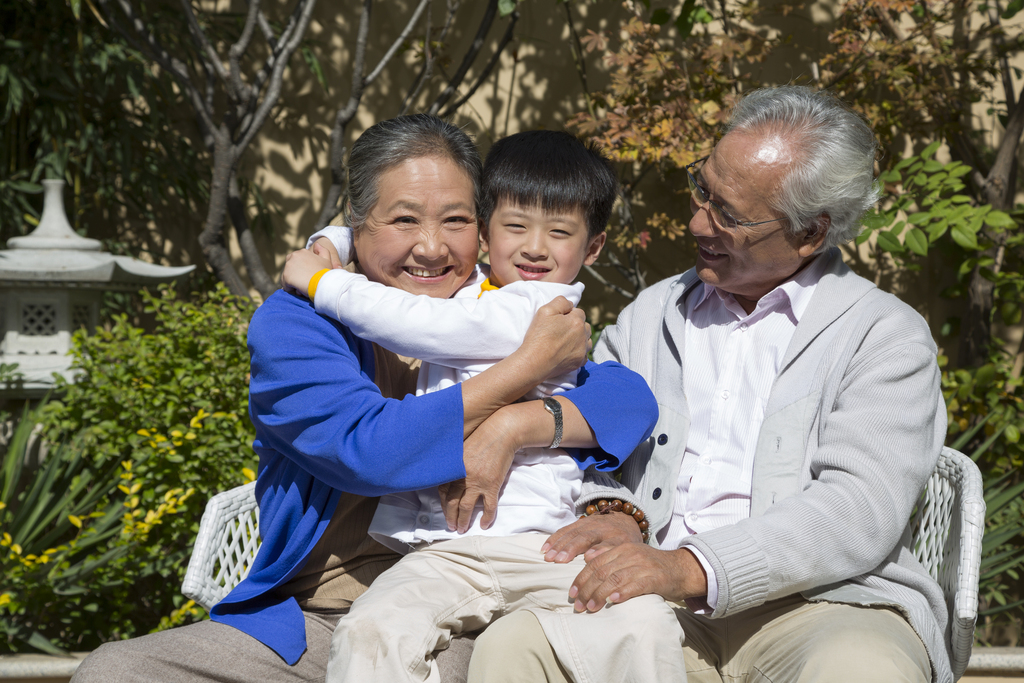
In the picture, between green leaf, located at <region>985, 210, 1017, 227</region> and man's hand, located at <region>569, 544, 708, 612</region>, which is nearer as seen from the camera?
man's hand, located at <region>569, 544, 708, 612</region>

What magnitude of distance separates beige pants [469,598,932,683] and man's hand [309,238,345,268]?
40.4 inches

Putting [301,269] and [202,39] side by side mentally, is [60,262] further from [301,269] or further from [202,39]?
[301,269]

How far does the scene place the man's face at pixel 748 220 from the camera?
7.43ft

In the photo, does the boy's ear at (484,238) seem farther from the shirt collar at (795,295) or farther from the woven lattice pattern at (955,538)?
the woven lattice pattern at (955,538)

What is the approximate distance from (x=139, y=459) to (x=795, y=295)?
107 inches

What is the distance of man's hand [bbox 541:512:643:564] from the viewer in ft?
5.97

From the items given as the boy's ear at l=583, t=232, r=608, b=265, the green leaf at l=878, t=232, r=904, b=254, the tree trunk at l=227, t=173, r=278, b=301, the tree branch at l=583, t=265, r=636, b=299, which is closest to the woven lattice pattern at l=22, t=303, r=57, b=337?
the tree trunk at l=227, t=173, r=278, b=301

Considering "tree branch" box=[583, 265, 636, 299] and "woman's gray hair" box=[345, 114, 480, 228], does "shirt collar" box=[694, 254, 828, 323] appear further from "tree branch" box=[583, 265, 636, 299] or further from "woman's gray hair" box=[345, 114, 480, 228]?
"tree branch" box=[583, 265, 636, 299]

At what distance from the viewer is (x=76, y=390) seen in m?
3.53

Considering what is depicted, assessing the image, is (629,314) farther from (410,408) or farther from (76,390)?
(76,390)

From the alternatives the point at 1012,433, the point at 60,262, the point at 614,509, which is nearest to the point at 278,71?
the point at 60,262

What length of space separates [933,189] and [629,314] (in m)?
2.19

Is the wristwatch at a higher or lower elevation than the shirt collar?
lower

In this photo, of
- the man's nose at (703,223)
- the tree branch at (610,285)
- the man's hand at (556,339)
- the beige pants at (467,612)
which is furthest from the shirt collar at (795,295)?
the tree branch at (610,285)
